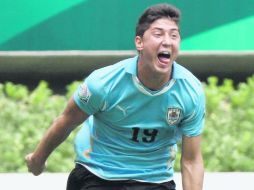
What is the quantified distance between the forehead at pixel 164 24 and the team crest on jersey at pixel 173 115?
0.35 metres

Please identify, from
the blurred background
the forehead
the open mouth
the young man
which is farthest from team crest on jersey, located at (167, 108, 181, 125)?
the blurred background

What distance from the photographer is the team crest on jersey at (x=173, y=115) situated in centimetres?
392

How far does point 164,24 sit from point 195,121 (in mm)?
454

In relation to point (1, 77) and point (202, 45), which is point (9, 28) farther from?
point (202, 45)

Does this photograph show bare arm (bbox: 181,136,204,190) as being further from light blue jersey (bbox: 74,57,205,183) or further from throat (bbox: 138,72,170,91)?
throat (bbox: 138,72,170,91)

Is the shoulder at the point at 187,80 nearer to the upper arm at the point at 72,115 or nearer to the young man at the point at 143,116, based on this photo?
the young man at the point at 143,116

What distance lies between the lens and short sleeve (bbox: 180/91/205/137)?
394 cm

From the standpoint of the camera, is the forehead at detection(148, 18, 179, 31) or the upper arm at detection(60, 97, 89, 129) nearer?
the forehead at detection(148, 18, 179, 31)

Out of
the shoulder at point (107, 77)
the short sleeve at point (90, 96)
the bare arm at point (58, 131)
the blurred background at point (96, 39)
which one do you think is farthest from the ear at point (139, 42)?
the blurred background at point (96, 39)

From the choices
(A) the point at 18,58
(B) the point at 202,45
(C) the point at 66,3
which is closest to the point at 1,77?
(A) the point at 18,58

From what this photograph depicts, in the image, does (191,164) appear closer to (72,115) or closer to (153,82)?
(153,82)

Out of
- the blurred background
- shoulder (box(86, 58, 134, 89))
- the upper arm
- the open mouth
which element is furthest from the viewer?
the blurred background

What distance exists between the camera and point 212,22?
9031mm

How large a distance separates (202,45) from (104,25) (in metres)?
1.00
